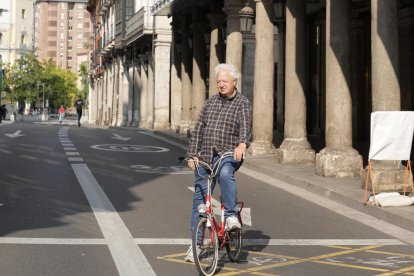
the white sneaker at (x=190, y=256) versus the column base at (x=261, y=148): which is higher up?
the column base at (x=261, y=148)

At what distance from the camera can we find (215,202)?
38.2 ft

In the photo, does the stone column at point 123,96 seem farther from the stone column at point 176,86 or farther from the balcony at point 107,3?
the stone column at point 176,86

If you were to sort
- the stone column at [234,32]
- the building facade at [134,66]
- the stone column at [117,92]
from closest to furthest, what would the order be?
1. the stone column at [234,32]
2. the building facade at [134,66]
3. the stone column at [117,92]

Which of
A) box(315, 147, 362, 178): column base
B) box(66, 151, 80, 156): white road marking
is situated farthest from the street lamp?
box(315, 147, 362, 178): column base

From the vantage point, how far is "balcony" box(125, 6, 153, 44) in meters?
43.5

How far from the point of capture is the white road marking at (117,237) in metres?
6.62

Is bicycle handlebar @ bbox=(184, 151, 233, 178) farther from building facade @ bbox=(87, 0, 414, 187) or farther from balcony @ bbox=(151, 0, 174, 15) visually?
balcony @ bbox=(151, 0, 174, 15)

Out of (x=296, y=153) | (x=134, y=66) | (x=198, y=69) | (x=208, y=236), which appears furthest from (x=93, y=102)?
(x=208, y=236)

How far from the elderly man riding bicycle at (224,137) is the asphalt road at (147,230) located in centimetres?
63

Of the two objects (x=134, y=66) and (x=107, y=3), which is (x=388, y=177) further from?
(x=107, y=3)

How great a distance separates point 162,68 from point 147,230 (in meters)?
34.0

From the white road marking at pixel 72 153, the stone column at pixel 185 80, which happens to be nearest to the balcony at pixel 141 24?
the stone column at pixel 185 80

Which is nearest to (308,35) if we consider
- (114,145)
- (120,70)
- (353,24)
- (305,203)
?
(353,24)

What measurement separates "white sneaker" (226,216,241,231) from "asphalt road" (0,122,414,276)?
384mm
